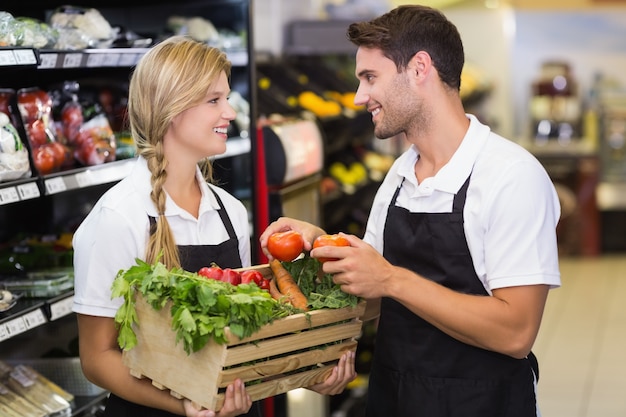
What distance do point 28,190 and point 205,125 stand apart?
2.26 feet

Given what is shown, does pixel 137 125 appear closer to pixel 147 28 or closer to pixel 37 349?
pixel 37 349

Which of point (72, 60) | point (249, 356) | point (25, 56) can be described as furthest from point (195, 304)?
point (72, 60)

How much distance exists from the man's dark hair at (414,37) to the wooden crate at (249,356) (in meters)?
0.67

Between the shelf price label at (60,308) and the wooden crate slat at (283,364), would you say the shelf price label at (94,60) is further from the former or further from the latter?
the wooden crate slat at (283,364)

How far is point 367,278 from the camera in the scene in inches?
89.5

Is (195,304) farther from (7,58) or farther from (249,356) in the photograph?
(7,58)

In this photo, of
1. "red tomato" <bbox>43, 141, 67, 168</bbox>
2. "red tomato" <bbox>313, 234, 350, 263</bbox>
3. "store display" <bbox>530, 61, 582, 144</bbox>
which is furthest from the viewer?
"store display" <bbox>530, 61, 582, 144</bbox>

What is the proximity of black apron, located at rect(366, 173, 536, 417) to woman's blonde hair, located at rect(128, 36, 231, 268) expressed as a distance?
2.08 feet

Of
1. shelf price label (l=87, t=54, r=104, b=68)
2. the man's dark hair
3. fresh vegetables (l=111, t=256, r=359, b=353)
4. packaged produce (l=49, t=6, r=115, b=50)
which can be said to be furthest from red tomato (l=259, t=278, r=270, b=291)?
packaged produce (l=49, t=6, r=115, b=50)

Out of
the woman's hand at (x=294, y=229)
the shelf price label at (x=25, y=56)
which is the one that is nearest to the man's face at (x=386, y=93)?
the woman's hand at (x=294, y=229)

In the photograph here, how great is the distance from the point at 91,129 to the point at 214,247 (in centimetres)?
104

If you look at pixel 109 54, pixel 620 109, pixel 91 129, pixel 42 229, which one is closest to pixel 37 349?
pixel 42 229

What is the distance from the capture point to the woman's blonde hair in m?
2.48

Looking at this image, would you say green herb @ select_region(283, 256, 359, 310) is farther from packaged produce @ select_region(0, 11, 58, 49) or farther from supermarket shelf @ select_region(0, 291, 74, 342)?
packaged produce @ select_region(0, 11, 58, 49)
